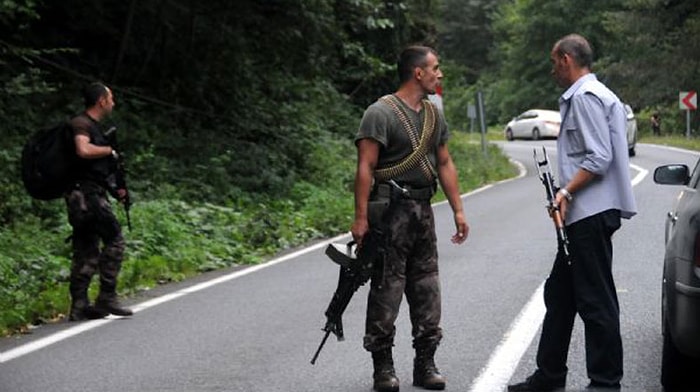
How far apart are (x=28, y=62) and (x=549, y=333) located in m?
14.0

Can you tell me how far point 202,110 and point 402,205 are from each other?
1701cm

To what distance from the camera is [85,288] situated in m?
10.1

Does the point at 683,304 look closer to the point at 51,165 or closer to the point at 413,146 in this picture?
the point at 413,146

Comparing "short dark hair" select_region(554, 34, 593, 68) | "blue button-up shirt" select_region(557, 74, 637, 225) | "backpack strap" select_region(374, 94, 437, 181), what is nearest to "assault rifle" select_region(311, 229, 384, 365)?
"backpack strap" select_region(374, 94, 437, 181)

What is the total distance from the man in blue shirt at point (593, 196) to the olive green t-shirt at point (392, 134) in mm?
809

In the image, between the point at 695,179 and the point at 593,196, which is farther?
the point at 695,179

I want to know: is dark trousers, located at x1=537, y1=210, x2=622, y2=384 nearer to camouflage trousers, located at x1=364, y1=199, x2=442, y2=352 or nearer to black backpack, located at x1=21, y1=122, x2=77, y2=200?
camouflage trousers, located at x1=364, y1=199, x2=442, y2=352

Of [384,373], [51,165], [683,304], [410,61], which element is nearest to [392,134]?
[410,61]

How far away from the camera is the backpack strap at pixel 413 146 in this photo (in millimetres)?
6996

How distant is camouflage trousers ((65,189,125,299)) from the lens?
32.3 feet

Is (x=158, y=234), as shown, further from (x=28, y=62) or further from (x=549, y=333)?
(x=549, y=333)

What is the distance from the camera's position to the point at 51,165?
32.2ft

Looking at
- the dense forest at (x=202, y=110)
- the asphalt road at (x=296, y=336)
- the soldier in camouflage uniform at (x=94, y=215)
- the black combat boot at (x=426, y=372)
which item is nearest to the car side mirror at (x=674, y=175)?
the asphalt road at (x=296, y=336)

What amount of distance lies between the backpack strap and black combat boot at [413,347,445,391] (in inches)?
39.3
